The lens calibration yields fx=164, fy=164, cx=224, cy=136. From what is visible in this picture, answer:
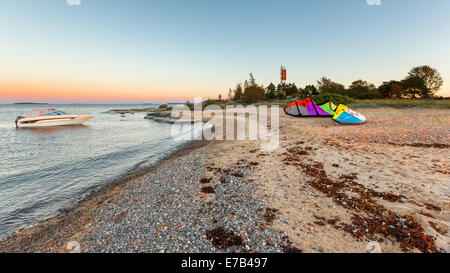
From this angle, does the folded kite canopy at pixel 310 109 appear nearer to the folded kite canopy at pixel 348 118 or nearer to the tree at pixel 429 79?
the folded kite canopy at pixel 348 118

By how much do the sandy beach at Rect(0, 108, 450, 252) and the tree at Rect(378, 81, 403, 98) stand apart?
58.3m

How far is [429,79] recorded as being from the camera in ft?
156

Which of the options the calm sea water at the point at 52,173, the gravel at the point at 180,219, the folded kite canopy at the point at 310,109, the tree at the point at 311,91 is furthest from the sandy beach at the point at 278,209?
the tree at the point at 311,91

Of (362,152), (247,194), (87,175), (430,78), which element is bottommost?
(87,175)

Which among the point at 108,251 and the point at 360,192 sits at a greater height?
the point at 360,192

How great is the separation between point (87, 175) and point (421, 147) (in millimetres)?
20250

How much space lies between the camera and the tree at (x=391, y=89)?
49719mm

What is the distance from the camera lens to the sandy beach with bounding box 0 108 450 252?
4.01 m

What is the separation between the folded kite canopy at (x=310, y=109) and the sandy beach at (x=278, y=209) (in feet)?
42.8

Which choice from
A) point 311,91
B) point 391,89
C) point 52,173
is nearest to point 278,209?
point 52,173

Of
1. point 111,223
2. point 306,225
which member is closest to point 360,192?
point 306,225
